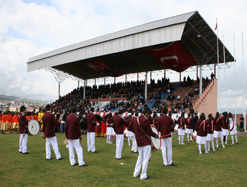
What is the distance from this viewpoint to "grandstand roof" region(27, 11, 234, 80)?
2042 centimetres

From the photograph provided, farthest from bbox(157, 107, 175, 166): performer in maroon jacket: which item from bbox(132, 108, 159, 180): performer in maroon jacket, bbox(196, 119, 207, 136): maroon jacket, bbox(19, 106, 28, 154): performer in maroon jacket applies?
bbox(19, 106, 28, 154): performer in maroon jacket

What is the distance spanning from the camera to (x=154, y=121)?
1140 centimetres

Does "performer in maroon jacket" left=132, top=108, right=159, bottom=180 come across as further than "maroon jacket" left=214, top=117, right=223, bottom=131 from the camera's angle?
No

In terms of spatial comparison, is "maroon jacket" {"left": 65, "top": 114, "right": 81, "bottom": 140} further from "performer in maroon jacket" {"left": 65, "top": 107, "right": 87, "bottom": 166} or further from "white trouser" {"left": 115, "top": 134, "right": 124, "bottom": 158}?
"white trouser" {"left": 115, "top": 134, "right": 124, "bottom": 158}

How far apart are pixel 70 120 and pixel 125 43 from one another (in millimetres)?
18020

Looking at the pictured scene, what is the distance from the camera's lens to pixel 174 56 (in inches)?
892

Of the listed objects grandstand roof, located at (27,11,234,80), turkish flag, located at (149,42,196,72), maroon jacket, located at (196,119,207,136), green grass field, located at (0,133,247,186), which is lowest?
green grass field, located at (0,133,247,186)

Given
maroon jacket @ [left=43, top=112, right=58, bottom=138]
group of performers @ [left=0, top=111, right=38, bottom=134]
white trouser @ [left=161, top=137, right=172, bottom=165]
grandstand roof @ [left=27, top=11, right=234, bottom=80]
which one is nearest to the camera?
white trouser @ [left=161, top=137, right=172, bottom=165]

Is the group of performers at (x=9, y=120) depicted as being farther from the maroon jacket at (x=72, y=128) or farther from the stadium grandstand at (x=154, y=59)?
the maroon jacket at (x=72, y=128)

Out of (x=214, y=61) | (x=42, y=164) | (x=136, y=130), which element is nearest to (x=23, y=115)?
(x=42, y=164)

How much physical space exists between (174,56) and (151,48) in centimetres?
265

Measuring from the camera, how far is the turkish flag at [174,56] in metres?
21.8

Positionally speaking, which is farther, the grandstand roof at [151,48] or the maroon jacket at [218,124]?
the grandstand roof at [151,48]

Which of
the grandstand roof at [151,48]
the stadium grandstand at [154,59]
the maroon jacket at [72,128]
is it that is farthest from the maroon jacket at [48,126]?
the grandstand roof at [151,48]
